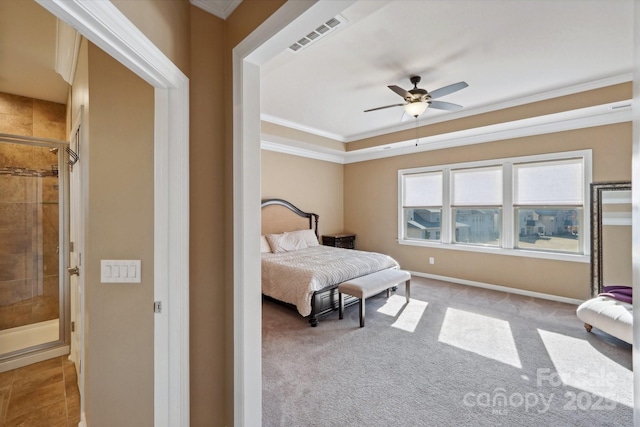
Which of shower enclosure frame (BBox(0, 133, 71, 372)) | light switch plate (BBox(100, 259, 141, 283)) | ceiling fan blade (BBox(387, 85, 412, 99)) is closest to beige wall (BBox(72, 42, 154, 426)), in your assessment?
light switch plate (BBox(100, 259, 141, 283))

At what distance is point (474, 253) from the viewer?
4.87 metres

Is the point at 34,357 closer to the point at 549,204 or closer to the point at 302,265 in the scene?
the point at 302,265

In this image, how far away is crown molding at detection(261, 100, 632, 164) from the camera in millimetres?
3557

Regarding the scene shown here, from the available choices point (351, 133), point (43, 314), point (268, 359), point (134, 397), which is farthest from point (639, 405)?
point (351, 133)

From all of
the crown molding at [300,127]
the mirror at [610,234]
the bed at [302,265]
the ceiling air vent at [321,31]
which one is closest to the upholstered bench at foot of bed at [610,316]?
the mirror at [610,234]

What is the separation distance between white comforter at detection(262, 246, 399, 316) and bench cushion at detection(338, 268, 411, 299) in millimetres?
160

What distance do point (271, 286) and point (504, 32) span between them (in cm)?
362

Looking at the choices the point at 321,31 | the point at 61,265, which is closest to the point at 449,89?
the point at 321,31

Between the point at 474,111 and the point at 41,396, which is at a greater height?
the point at 474,111

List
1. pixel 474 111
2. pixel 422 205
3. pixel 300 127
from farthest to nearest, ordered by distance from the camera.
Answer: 1. pixel 422 205
2. pixel 300 127
3. pixel 474 111

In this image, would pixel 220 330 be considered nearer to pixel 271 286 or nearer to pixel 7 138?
pixel 271 286

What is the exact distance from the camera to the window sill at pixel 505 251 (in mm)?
3934

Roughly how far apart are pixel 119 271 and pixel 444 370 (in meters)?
2.59

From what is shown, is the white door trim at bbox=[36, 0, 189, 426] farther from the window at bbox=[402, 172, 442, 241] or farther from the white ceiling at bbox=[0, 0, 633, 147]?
the window at bbox=[402, 172, 442, 241]
